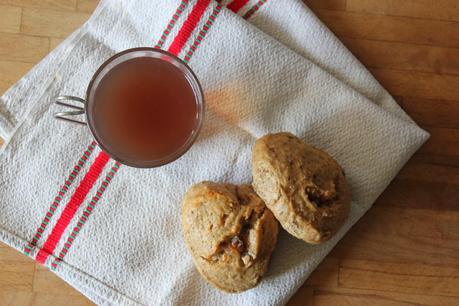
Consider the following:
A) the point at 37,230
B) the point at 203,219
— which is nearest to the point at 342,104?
the point at 203,219

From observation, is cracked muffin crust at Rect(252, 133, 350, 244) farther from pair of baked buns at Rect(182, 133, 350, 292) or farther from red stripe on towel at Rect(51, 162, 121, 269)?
red stripe on towel at Rect(51, 162, 121, 269)

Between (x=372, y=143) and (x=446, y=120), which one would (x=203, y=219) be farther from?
(x=446, y=120)

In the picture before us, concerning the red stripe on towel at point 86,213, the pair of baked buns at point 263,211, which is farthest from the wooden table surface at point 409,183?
the red stripe on towel at point 86,213

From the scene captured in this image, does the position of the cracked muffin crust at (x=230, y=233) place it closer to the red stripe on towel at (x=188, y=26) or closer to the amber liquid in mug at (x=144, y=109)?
the amber liquid in mug at (x=144, y=109)

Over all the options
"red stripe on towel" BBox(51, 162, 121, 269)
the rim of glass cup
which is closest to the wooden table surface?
the rim of glass cup

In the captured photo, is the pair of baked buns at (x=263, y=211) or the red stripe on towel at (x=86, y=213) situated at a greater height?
the pair of baked buns at (x=263, y=211)

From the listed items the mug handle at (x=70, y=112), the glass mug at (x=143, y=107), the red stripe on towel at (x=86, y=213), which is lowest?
the red stripe on towel at (x=86, y=213)

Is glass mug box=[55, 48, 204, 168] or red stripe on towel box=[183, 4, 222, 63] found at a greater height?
red stripe on towel box=[183, 4, 222, 63]
